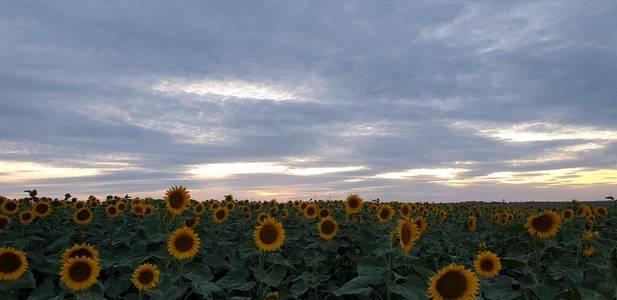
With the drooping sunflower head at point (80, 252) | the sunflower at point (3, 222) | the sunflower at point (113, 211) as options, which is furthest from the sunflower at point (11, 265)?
the sunflower at point (113, 211)

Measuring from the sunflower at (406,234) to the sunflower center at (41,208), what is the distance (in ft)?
34.2

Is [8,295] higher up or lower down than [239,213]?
lower down

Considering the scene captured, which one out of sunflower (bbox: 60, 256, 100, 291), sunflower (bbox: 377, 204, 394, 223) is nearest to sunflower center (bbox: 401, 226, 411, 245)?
sunflower (bbox: 60, 256, 100, 291)

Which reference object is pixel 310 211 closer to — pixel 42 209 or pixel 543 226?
pixel 543 226

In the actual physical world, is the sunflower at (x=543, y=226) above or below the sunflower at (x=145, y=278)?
above

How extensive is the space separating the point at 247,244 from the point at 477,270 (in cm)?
370

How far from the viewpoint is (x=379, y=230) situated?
34.3 feet

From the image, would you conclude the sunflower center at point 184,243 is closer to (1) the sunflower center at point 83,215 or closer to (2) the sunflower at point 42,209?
(1) the sunflower center at point 83,215

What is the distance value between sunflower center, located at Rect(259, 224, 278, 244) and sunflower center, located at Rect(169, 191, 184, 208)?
234cm

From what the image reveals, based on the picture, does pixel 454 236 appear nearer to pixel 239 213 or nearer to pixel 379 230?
pixel 379 230

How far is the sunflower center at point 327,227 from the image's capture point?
9617mm

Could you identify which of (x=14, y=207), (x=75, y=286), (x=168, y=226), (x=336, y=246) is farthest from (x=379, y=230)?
(x=14, y=207)

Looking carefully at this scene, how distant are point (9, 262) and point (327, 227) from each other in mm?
5204

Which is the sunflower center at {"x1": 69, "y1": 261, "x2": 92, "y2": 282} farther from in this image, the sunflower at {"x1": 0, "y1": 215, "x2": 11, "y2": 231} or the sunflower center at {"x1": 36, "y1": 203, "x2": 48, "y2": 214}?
the sunflower center at {"x1": 36, "y1": 203, "x2": 48, "y2": 214}
